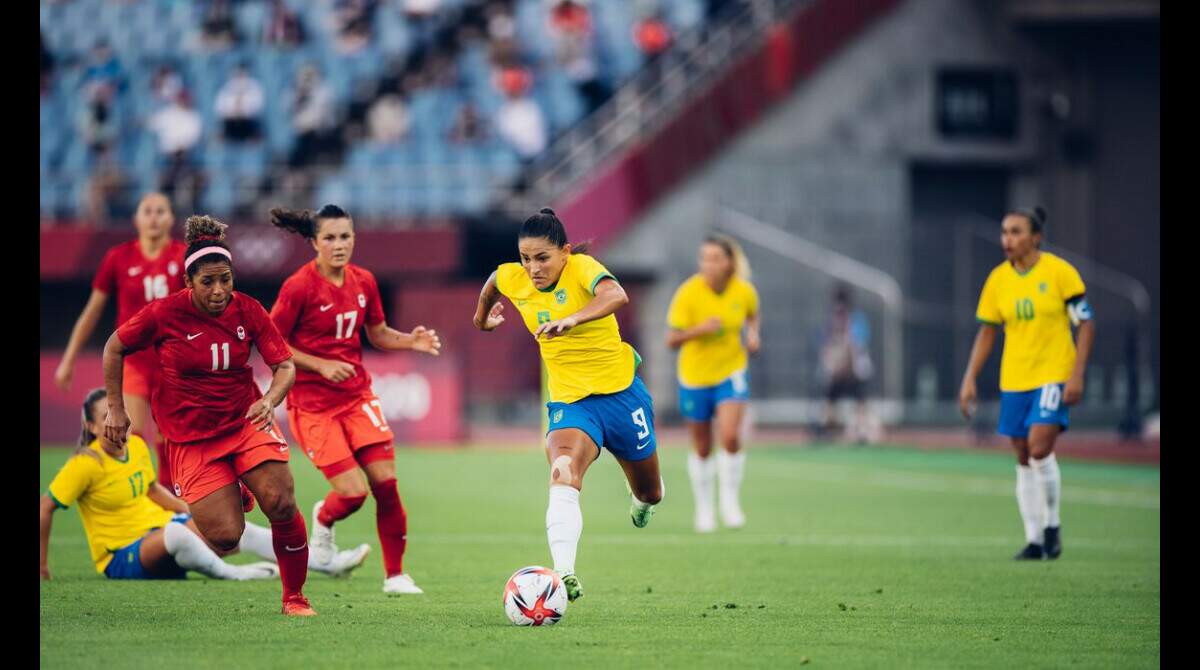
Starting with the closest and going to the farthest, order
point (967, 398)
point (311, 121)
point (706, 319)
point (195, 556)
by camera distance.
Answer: point (195, 556), point (967, 398), point (706, 319), point (311, 121)

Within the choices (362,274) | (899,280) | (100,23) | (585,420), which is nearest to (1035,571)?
(585,420)

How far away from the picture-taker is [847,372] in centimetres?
2842

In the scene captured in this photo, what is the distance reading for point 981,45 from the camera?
1379 inches

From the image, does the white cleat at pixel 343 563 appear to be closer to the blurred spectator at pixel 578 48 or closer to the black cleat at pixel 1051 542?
the black cleat at pixel 1051 542

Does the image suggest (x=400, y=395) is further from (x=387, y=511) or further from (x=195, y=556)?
(x=387, y=511)

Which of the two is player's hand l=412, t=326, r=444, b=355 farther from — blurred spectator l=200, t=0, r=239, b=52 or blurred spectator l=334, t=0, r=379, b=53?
blurred spectator l=200, t=0, r=239, b=52

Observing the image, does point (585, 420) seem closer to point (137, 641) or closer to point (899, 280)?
point (137, 641)

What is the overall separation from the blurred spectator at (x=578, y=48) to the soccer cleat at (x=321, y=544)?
23.6m

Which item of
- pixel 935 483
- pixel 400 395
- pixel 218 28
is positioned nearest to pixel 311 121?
pixel 218 28

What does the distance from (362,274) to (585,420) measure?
6.94ft

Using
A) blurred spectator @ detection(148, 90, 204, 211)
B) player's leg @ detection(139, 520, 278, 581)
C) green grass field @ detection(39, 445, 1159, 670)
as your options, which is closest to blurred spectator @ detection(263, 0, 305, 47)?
blurred spectator @ detection(148, 90, 204, 211)

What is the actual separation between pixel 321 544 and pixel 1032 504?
18.2ft

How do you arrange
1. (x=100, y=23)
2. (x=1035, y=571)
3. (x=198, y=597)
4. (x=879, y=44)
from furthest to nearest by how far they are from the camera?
(x=100, y=23) → (x=879, y=44) → (x=1035, y=571) → (x=198, y=597)

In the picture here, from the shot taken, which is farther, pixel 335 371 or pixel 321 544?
pixel 321 544
